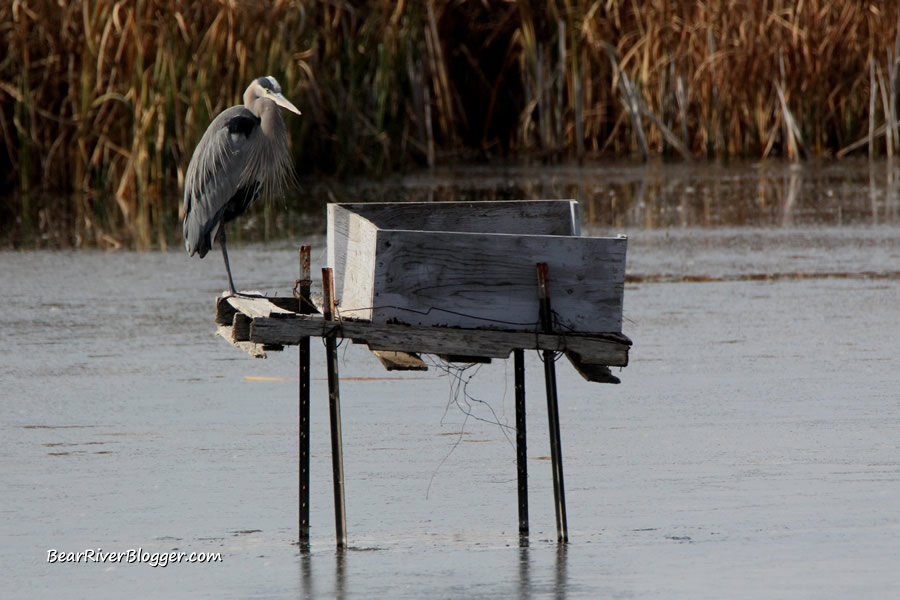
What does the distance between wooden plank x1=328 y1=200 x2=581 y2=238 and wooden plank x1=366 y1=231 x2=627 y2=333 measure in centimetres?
81

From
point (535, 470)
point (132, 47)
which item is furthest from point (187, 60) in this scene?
point (535, 470)

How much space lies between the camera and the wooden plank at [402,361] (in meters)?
5.01

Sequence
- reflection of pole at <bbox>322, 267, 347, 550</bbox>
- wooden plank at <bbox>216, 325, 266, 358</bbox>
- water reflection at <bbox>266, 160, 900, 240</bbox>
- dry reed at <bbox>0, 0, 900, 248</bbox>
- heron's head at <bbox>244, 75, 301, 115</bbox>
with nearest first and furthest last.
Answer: reflection of pole at <bbox>322, 267, 347, 550</bbox> < wooden plank at <bbox>216, 325, 266, 358</bbox> < heron's head at <bbox>244, 75, 301, 115</bbox> < water reflection at <bbox>266, 160, 900, 240</bbox> < dry reed at <bbox>0, 0, 900, 248</bbox>

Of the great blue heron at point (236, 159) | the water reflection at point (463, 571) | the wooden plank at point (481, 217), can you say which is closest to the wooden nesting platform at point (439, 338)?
the water reflection at point (463, 571)

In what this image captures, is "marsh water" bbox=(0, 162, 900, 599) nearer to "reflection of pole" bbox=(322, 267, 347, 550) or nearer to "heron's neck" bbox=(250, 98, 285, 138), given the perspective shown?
"reflection of pole" bbox=(322, 267, 347, 550)

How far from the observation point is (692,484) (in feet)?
19.0

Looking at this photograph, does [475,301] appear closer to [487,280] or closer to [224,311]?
[487,280]

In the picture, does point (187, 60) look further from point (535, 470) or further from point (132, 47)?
point (535, 470)

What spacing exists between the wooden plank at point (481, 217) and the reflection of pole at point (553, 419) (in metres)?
0.76

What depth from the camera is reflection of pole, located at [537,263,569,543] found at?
4.71 m

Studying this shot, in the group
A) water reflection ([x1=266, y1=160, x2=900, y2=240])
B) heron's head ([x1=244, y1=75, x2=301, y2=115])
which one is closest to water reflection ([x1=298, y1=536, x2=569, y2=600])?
heron's head ([x1=244, y1=75, x2=301, y2=115])

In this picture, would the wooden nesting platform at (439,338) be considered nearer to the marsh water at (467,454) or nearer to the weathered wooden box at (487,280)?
the weathered wooden box at (487,280)

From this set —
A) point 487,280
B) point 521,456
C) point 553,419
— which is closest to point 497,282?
point 487,280

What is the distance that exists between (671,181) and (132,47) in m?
6.06
